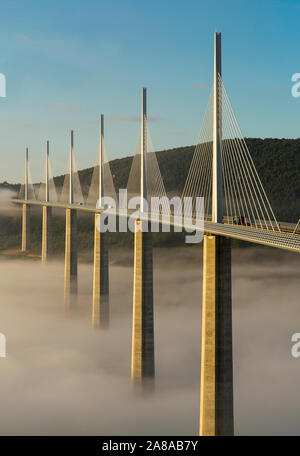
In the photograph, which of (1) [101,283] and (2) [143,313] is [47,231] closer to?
(1) [101,283]

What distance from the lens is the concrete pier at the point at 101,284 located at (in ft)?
187

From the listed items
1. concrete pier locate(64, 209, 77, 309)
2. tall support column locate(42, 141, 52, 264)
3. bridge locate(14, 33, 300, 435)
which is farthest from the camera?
tall support column locate(42, 141, 52, 264)

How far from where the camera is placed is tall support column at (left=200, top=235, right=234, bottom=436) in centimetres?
2722

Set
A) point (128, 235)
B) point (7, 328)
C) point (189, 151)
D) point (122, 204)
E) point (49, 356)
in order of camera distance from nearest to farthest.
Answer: point (122, 204) → point (49, 356) → point (7, 328) → point (128, 235) → point (189, 151)

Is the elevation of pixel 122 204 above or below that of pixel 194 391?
above

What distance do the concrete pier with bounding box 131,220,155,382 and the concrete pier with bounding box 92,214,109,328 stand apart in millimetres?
16286

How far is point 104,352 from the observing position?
6019 cm

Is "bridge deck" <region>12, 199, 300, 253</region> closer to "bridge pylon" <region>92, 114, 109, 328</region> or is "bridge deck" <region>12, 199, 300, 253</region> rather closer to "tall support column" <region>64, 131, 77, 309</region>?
A: "bridge pylon" <region>92, 114, 109, 328</region>

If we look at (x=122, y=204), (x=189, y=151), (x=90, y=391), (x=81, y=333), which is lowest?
(x=90, y=391)

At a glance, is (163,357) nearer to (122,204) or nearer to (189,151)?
(122,204)

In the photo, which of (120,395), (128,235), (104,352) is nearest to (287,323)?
(128,235)

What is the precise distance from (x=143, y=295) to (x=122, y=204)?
62.3 feet

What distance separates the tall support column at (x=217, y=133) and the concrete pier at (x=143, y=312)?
12.4m

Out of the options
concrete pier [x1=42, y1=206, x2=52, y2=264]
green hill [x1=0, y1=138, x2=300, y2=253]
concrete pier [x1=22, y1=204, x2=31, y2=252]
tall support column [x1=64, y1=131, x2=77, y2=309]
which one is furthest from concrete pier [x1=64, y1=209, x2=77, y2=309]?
green hill [x1=0, y1=138, x2=300, y2=253]
